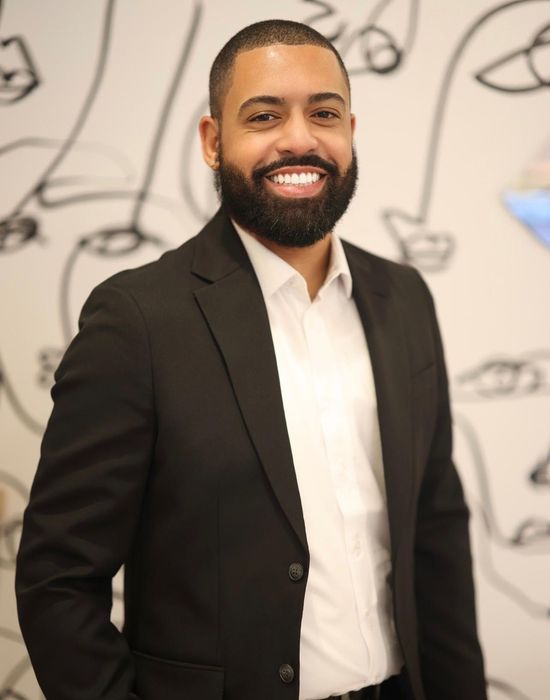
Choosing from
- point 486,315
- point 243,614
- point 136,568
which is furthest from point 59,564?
point 486,315

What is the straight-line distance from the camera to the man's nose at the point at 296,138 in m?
1.22

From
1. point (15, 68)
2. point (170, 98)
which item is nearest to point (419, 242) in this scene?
point (170, 98)

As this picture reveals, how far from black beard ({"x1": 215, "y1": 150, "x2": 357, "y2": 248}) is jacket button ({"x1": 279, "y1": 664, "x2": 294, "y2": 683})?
24.9 inches

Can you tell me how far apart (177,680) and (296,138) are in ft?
2.70

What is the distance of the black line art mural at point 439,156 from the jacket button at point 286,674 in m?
1.15

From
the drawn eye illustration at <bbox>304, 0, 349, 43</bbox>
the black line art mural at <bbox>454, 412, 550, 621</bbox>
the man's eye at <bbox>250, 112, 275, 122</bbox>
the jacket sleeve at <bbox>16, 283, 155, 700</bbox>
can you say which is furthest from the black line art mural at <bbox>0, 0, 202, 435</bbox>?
the black line art mural at <bbox>454, 412, 550, 621</bbox>

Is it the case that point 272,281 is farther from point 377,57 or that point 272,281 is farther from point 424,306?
point 377,57

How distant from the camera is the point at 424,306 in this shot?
148cm

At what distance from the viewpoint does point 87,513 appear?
109 cm

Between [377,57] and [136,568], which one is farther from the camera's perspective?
[377,57]

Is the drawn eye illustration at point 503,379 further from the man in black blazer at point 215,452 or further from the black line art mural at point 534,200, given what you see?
the man in black blazer at point 215,452

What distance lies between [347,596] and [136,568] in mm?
323

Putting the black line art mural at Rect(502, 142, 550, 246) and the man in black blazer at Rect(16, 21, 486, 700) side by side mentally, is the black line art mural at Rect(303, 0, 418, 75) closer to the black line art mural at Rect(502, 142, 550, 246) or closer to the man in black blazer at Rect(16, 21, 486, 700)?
the black line art mural at Rect(502, 142, 550, 246)

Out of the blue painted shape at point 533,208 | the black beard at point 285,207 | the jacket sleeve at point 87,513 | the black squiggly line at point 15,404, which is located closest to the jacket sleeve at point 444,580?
the black beard at point 285,207
